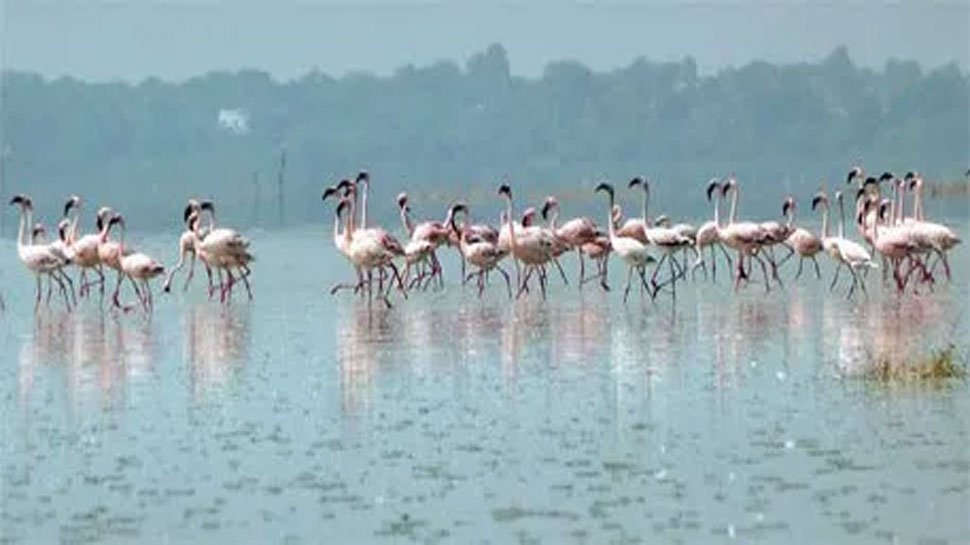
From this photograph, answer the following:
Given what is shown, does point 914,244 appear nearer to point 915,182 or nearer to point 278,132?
point 915,182

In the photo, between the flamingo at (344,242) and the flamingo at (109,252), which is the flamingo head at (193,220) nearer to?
the flamingo at (109,252)

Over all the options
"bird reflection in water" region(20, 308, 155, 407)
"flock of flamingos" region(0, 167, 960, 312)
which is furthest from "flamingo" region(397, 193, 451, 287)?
"bird reflection in water" region(20, 308, 155, 407)

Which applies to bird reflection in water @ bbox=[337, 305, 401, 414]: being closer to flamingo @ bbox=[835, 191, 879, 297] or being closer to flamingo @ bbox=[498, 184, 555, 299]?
flamingo @ bbox=[498, 184, 555, 299]

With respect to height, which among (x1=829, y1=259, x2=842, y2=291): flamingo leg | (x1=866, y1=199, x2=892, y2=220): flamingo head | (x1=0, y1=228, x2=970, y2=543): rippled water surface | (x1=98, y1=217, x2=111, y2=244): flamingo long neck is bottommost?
(x1=0, y1=228, x2=970, y2=543): rippled water surface

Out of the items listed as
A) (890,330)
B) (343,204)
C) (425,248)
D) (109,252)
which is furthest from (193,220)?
(890,330)

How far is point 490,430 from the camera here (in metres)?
11.9

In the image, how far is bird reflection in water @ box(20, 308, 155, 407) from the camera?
46.9ft

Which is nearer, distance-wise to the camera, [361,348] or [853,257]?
[361,348]

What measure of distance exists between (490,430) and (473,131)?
64.4 meters

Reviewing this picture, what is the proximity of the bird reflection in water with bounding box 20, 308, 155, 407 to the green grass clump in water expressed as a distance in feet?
12.9

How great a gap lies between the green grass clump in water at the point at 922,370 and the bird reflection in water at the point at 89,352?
3.93m

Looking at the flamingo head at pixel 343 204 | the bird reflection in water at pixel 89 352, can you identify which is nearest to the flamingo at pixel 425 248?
the flamingo head at pixel 343 204

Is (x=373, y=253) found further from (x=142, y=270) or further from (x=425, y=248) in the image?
(x=142, y=270)

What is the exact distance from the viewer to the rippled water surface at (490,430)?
9.72m
